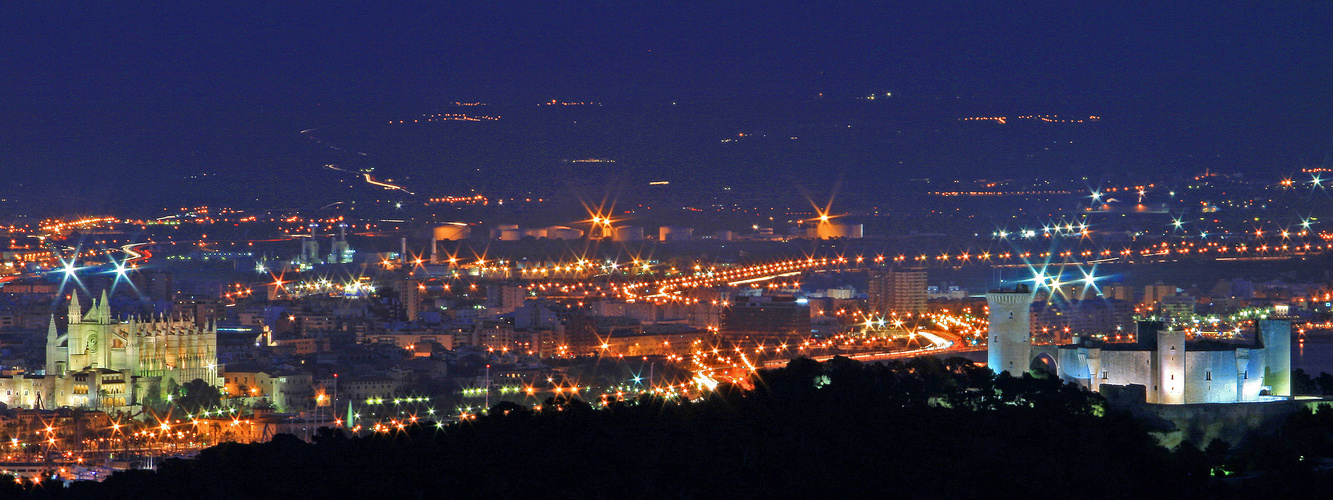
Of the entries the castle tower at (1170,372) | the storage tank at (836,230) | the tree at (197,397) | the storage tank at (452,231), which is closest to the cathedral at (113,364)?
the tree at (197,397)

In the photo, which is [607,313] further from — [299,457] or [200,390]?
[299,457]

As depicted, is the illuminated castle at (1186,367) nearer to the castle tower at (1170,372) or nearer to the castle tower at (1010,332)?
the castle tower at (1170,372)

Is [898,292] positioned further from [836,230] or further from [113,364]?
[113,364]

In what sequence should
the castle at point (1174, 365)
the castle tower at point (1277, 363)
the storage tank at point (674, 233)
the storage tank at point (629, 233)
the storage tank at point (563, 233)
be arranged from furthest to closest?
1. the storage tank at point (563, 233)
2. the storage tank at point (674, 233)
3. the storage tank at point (629, 233)
4. the castle tower at point (1277, 363)
5. the castle at point (1174, 365)

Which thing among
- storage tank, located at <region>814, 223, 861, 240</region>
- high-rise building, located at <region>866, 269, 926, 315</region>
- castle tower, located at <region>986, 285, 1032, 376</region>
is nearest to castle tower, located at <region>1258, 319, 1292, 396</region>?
castle tower, located at <region>986, 285, 1032, 376</region>

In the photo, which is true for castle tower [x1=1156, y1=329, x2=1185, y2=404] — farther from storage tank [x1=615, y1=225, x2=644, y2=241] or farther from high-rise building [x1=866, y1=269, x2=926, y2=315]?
storage tank [x1=615, y1=225, x2=644, y2=241]

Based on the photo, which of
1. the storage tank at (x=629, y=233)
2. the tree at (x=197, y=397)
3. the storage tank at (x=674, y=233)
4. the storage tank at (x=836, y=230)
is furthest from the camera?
the storage tank at (x=674, y=233)

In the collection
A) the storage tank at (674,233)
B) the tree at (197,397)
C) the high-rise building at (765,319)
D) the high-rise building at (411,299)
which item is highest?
the storage tank at (674,233)

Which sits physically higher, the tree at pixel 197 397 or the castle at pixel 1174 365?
A: the castle at pixel 1174 365
